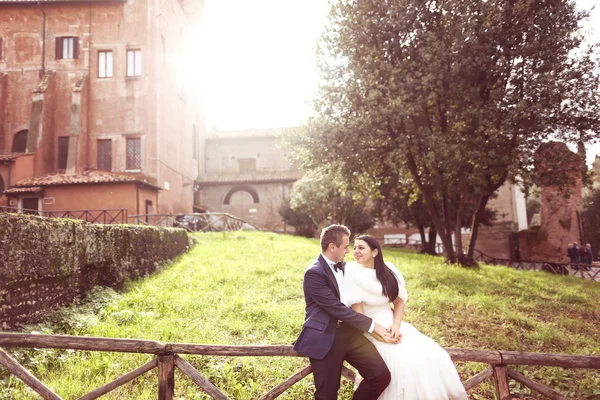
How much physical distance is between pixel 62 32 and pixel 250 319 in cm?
2416

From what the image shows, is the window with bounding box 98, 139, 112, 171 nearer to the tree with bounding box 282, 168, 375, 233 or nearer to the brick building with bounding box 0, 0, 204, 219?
the brick building with bounding box 0, 0, 204, 219

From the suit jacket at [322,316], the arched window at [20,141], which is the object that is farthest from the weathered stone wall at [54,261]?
the arched window at [20,141]

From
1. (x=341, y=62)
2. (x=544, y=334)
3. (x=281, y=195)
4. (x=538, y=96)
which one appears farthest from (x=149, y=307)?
(x=281, y=195)

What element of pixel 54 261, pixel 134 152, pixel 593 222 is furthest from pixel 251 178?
pixel 54 261

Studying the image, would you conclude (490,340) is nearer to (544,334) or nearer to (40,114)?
(544,334)

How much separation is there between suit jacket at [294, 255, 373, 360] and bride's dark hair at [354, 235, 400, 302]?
34 centimetres

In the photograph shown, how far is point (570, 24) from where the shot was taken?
1206 cm

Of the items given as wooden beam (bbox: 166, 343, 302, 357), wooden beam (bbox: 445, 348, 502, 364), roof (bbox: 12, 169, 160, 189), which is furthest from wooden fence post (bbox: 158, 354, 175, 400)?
roof (bbox: 12, 169, 160, 189)

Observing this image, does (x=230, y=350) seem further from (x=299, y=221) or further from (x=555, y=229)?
(x=299, y=221)

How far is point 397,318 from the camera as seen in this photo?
367cm

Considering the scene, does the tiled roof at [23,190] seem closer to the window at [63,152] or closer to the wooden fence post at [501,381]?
the window at [63,152]

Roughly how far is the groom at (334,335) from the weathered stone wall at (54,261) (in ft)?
16.0

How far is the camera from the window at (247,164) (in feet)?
123

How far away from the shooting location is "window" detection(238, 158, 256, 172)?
123 feet
